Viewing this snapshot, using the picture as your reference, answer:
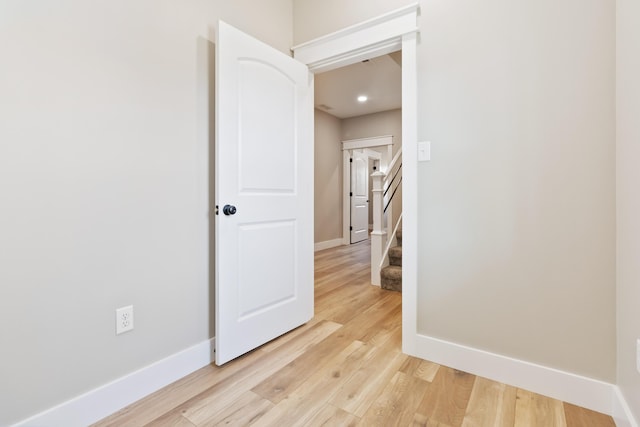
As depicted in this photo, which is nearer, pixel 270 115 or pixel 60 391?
pixel 60 391

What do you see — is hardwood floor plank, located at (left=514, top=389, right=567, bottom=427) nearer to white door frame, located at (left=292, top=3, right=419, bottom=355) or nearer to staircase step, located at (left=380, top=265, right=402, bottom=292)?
white door frame, located at (left=292, top=3, right=419, bottom=355)

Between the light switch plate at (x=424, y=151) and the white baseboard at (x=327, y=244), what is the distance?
3804 mm

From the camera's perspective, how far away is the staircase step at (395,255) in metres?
3.30

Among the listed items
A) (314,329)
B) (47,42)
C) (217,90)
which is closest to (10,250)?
(47,42)

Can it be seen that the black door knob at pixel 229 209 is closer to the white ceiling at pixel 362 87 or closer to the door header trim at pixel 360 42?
the door header trim at pixel 360 42

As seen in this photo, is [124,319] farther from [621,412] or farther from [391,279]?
[391,279]

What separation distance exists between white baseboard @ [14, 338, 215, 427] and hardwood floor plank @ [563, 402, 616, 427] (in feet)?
5.72

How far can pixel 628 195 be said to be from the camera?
113cm

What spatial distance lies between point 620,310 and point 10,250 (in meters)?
2.37

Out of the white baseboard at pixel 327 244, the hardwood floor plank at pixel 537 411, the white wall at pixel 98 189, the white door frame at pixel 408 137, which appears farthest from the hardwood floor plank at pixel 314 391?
the white baseboard at pixel 327 244

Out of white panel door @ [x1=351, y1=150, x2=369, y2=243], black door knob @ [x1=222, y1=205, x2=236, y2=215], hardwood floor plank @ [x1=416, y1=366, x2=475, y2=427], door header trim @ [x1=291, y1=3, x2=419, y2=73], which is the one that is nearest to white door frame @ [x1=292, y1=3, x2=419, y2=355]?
door header trim @ [x1=291, y1=3, x2=419, y2=73]

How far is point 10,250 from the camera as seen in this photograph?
1.05 metres

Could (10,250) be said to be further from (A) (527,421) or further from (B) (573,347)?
(B) (573,347)

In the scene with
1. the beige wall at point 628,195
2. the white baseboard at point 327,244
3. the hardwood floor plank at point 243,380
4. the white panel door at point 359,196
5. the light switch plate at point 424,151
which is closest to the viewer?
the beige wall at point 628,195
